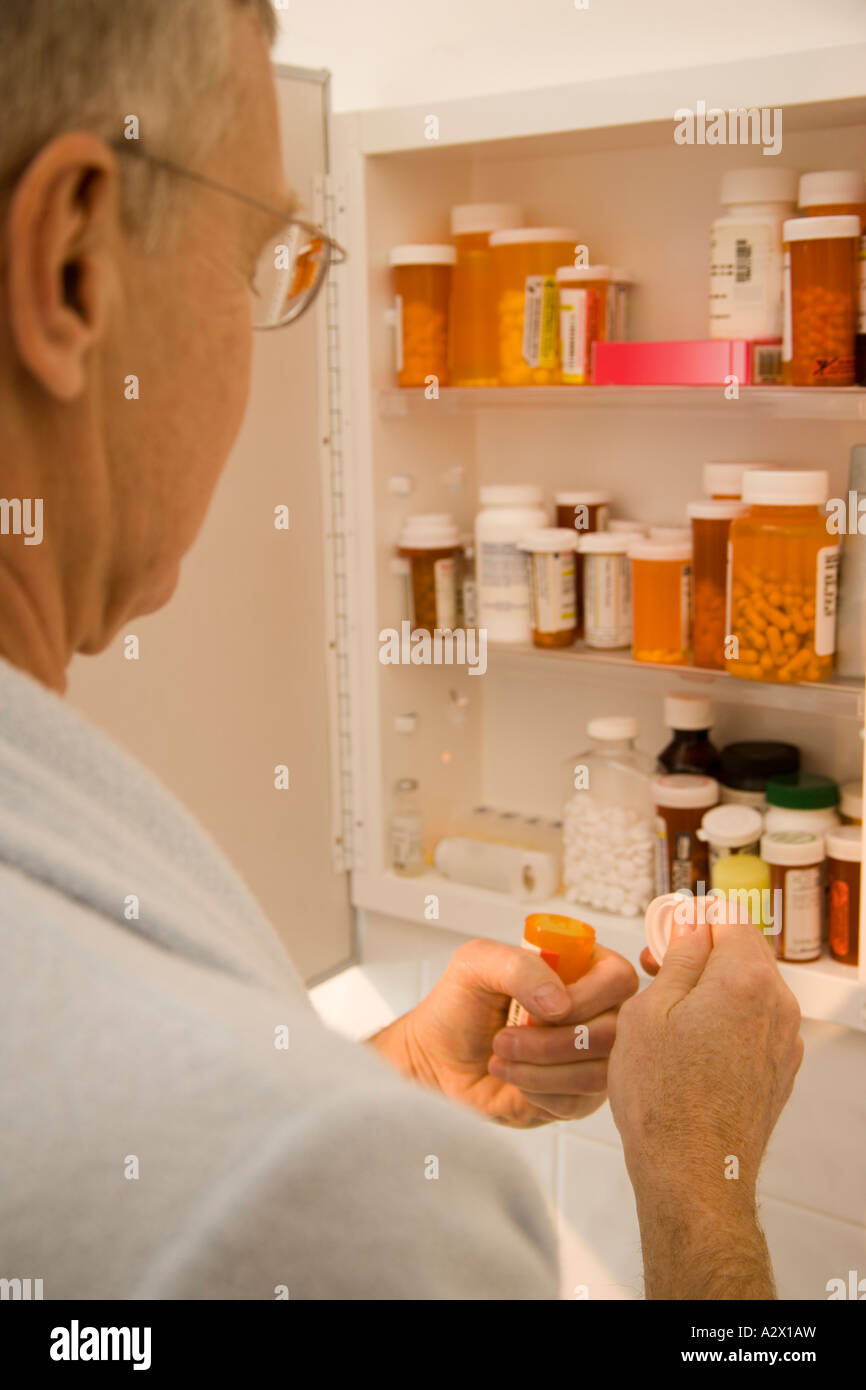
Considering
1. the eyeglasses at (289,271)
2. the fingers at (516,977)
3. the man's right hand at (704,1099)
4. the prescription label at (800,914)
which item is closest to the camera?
the eyeglasses at (289,271)

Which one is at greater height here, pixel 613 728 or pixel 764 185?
pixel 764 185

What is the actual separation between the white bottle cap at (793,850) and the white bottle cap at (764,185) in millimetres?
532

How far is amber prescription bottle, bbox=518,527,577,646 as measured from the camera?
4.11ft

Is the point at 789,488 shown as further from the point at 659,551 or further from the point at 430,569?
the point at 430,569

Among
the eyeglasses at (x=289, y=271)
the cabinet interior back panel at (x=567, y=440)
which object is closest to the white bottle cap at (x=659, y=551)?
the cabinet interior back panel at (x=567, y=440)

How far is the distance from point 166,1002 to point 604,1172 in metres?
1.13

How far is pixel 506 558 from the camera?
1.29 metres

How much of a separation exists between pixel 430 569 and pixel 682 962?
24.4 inches

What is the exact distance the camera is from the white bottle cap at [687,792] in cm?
121

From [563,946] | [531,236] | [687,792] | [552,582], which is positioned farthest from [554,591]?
[563,946]

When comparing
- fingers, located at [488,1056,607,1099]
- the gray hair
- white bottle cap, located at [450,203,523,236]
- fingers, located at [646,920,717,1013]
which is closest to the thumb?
fingers, located at [646,920,717,1013]

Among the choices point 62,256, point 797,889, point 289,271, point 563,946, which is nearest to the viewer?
point 62,256

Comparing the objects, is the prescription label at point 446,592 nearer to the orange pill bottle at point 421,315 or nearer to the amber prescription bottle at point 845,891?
the orange pill bottle at point 421,315

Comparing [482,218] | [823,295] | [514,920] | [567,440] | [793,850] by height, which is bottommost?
[514,920]
